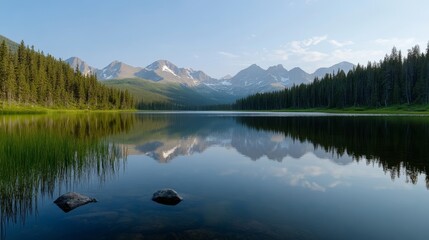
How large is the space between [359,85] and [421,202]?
161m

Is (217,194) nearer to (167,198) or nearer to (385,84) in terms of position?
(167,198)

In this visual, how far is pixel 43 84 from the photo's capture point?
12262 centimetres

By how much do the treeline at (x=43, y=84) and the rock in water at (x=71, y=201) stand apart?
102 metres

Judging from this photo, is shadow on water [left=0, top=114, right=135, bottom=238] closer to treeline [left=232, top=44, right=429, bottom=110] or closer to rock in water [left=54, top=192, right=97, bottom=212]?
rock in water [left=54, top=192, right=97, bottom=212]

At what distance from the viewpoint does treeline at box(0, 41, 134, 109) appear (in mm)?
102250

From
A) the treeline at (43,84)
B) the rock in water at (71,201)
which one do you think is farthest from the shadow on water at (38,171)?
the treeline at (43,84)

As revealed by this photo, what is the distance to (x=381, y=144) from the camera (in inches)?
1249

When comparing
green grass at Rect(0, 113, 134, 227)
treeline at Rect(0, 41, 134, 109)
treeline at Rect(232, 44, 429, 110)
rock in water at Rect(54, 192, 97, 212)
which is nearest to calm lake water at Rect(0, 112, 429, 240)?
green grass at Rect(0, 113, 134, 227)

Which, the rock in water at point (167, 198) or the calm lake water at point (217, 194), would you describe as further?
the rock in water at point (167, 198)

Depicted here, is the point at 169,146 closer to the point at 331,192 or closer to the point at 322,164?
the point at 322,164

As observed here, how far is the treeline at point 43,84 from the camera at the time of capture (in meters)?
102

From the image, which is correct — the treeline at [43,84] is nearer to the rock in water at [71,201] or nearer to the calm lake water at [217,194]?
the calm lake water at [217,194]

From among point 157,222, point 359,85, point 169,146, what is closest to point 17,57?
point 169,146

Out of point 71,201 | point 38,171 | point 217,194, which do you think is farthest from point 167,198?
point 38,171
